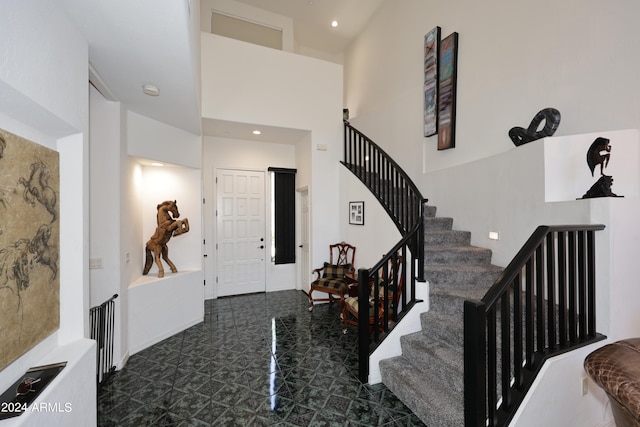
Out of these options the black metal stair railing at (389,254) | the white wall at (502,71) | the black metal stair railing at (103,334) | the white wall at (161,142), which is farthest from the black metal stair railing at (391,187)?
the black metal stair railing at (103,334)

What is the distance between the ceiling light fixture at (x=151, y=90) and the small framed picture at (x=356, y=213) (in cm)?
325

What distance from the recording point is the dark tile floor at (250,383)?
2195 millimetres

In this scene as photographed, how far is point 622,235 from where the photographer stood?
190 centimetres

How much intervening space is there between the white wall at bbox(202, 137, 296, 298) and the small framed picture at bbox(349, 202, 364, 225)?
184 cm

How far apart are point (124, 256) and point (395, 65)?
227 inches

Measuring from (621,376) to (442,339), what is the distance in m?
1.45

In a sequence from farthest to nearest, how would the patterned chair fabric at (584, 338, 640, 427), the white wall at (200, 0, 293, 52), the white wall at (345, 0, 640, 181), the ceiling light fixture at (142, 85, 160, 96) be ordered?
the white wall at (200, 0, 293, 52), the ceiling light fixture at (142, 85, 160, 96), the white wall at (345, 0, 640, 181), the patterned chair fabric at (584, 338, 640, 427)

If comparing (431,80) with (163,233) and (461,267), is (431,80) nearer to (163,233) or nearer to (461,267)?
(461,267)

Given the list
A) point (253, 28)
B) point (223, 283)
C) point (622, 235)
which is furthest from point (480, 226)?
point (253, 28)

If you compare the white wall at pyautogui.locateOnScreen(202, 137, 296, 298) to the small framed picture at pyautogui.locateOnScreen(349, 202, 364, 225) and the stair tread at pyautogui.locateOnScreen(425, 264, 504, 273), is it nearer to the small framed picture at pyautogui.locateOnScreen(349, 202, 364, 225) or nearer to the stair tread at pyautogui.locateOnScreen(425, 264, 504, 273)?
the small framed picture at pyautogui.locateOnScreen(349, 202, 364, 225)

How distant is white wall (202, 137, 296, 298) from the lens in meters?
5.31

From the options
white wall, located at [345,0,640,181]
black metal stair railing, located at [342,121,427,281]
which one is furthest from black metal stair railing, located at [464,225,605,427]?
white wall, located at [345,0,640,181]

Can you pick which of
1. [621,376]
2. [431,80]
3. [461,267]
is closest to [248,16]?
[431,80]

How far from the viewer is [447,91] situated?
4242 millimetres
